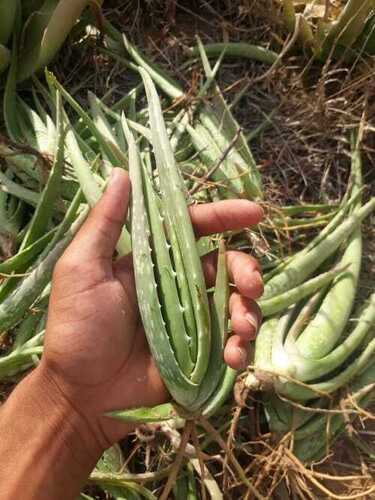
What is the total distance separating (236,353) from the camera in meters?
1.01

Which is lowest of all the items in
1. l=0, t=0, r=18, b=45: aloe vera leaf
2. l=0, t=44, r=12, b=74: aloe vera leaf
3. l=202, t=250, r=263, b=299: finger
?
l=202, t=250, r=263, b=299: finger

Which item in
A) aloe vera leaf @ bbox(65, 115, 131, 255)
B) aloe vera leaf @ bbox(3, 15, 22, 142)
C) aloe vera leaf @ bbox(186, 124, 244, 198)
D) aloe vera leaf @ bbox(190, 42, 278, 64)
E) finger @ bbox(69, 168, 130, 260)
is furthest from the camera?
aloe vera leaf @ bbox(190, 42, 278, 64)

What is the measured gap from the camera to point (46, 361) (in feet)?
3.74

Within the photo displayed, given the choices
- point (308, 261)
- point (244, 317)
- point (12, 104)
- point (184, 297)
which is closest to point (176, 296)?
point (184, 297)

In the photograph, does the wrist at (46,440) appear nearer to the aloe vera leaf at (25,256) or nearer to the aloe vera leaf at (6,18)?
the aloe vera leaf at (25,256)

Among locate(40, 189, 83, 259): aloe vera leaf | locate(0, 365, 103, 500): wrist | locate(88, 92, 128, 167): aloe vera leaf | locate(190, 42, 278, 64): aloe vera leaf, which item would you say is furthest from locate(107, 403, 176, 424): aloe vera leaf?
locate(190, 42, 278, 64): aloe vera leaf

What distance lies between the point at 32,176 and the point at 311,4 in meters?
0.96

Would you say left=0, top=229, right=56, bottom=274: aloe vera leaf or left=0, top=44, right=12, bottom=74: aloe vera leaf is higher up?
left=0, top=44, right=12, bottom=74: aloe vera leaf

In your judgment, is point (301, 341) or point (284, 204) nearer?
point (301, 341)

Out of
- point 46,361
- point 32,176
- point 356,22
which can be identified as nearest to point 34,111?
point 32,176

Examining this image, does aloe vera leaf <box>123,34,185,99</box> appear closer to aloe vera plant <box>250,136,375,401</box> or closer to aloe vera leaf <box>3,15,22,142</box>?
aloe vera leaf <box>3,15,22,142</box>

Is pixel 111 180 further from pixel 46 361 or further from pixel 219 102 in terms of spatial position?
pixel 219 102

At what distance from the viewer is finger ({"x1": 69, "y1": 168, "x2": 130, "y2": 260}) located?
1.08 meters

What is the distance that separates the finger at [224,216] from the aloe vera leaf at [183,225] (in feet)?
0.23
